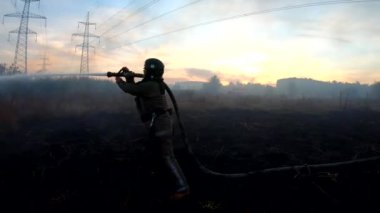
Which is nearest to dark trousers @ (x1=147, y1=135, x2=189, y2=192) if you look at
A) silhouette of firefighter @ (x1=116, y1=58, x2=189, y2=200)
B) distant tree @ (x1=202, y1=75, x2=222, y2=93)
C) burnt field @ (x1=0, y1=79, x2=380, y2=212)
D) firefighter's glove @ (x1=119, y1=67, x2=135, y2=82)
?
silhouette of firefighter @ (x1=116, y1=58, x2=189, y2=200)

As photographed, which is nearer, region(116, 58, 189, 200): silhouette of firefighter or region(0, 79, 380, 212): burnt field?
region(116, 58, 189, 200): silhouette of firefighter

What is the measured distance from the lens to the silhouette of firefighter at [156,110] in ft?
20.2

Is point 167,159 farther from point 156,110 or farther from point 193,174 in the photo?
point 193,174

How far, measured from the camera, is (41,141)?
12.9 metres

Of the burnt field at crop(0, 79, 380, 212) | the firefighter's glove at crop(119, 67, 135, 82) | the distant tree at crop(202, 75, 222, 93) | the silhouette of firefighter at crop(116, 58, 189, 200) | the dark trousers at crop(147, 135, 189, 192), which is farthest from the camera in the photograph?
the distant tree at crop(202, 75, 222, 93)

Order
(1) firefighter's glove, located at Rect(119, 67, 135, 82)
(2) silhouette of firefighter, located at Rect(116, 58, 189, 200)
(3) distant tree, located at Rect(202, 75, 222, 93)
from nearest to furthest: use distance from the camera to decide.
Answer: (2) silhouette of firefighter, located at Rect(116, 58, 189, 200) → (1) firefighter's glove, located at Rect(119, 67, 135, 82) → (3) distant tree, located at Rect(202, 75, 222, 93)

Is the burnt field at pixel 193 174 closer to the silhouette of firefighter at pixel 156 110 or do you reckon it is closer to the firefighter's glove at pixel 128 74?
the silhouette of firefighter at pixel 156 110

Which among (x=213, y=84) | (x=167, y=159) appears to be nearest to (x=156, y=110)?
(x=167, y=159)

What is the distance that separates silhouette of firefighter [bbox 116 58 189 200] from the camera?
6172 mm

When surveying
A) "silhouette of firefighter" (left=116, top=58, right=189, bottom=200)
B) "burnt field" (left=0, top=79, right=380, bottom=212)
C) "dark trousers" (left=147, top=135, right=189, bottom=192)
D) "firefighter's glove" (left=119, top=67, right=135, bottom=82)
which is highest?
"firefighter's glove" (left=119, top=67, right=135, bottom=82)

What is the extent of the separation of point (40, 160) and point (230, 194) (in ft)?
17.5

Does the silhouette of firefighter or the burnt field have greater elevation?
the silhouette of firefighter

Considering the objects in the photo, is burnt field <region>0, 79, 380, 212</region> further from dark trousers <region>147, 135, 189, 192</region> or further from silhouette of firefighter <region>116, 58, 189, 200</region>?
silhouette of firefighter <region>116, 58, 189, 200</region>

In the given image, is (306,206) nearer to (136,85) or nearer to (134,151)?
(136,85)
